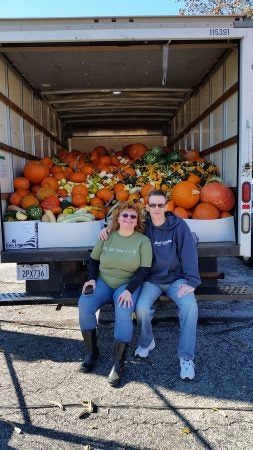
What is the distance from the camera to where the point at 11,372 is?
12.8 feet

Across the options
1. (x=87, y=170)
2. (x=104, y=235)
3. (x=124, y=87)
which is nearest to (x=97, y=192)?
(x=87, y=170)

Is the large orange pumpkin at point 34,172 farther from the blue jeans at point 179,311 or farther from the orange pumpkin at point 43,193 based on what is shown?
the blue jeans at point 179,311

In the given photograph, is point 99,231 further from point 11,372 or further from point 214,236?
point 11,372

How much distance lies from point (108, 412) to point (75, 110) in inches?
221

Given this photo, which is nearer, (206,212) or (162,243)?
(162,243)

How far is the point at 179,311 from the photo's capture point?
3814mm

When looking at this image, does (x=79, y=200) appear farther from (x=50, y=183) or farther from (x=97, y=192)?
(x=50, y=183)

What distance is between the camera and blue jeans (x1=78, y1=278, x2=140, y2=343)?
3.66 meters

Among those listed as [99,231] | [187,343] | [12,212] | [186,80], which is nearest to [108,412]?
[187,343]

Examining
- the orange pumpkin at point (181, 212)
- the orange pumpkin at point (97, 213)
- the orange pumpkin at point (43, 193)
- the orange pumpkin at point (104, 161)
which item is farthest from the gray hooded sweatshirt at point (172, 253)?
the orange pumpkin at point (104, 161)

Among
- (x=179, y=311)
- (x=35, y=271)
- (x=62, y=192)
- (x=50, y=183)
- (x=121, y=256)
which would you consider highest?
(x=50, y=183)

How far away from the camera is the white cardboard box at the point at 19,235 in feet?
14.1

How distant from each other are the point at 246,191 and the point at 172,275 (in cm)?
105

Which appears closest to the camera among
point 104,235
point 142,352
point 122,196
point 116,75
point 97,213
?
point 104,235
